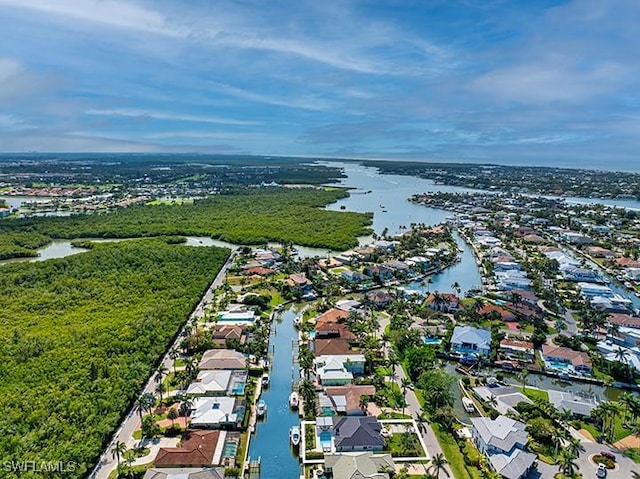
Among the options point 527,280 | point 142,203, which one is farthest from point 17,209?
point 527,280

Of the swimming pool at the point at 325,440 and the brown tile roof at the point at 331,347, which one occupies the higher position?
the brown tile roof at the point at 331,347


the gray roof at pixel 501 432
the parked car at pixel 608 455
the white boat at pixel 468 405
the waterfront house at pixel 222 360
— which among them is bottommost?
the white boat at pixel 468 405

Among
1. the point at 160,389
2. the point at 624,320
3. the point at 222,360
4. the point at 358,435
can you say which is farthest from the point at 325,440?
the point at 624,320

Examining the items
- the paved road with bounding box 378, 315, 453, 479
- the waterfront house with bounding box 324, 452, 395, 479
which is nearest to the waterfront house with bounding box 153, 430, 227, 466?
the waterfront house with bounding box 324, 452, 395, 479

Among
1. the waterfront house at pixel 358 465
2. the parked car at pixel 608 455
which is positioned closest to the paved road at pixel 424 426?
the waterfront house at pixel 358 465

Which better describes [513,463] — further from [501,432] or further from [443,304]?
[443,304]

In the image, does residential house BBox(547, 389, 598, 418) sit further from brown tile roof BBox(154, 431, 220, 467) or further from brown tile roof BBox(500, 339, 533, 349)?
brown tile roof BBox(154, 431, 220, 467)

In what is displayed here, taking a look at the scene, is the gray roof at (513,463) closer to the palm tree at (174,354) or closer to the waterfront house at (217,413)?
the waterfront house at (217,413)
